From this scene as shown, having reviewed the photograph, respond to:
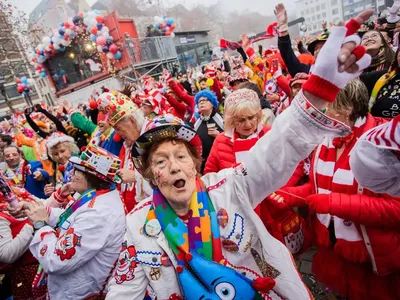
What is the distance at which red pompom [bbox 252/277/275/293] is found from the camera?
1.25 m

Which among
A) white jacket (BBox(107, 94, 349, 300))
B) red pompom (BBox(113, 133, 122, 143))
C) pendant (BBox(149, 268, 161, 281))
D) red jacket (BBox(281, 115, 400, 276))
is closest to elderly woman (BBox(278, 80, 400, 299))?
red jacket (BBox(281, 115, 400, 276))

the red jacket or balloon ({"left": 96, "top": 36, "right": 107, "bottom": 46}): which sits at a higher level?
balloon ({"left": 96, "top": 36, "right": 107, "bottom": 46})

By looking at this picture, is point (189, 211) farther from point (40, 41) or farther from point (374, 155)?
point (40, 41)

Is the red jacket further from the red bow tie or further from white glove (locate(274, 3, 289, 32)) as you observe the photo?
white glove (locate(274, 3, 289, 32))

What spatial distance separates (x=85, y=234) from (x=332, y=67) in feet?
6.14

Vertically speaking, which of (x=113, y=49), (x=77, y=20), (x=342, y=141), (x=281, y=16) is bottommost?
(x=342, y=141)

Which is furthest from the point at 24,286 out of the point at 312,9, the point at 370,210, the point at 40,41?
the point at 312,9

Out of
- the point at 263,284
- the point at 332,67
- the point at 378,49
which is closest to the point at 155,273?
the point at 263,284

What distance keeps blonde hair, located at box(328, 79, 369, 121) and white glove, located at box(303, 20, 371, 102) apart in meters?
0.88

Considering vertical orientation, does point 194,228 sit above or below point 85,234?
above

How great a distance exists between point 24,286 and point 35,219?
2.99 feet

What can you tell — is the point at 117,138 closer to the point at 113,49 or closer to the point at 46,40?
the point at 113,49

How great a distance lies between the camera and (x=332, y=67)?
0.85 m

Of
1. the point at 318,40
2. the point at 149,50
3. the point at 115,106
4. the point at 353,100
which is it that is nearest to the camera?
the point at 353,100
